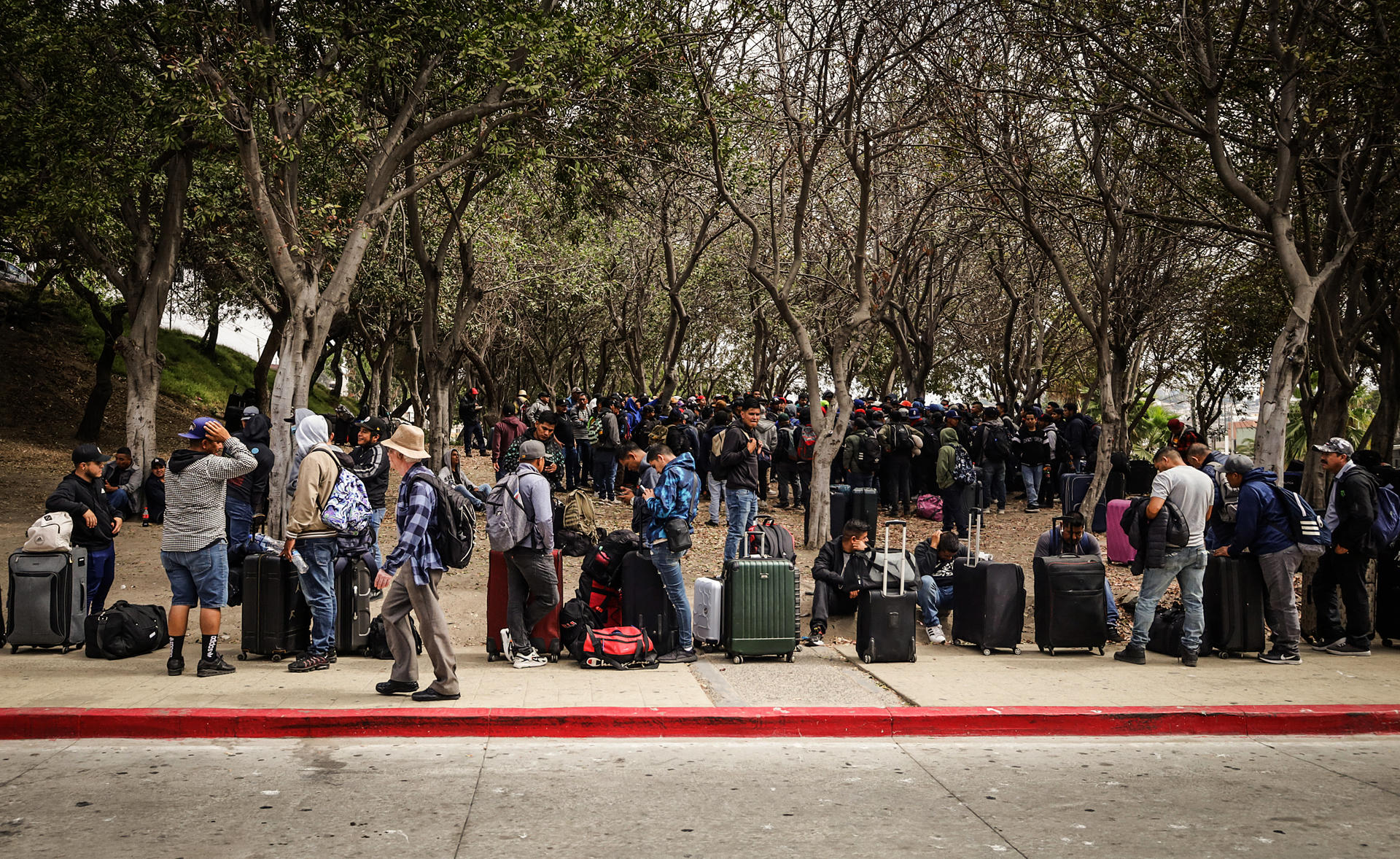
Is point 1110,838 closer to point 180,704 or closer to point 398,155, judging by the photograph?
point 180,704

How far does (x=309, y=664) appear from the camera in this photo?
8500 mm

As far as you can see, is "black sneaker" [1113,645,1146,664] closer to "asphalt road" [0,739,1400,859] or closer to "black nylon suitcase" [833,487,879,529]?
"asphalt road" [0,739,1400,859]

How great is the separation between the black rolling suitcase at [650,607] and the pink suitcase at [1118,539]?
6573mm

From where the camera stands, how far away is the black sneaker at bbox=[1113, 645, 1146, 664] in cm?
936

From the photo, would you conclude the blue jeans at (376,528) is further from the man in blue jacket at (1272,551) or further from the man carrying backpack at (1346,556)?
the man carrying backpack at (1346,556)

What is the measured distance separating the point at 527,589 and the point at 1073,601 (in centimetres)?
473

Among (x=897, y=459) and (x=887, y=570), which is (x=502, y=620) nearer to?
(x=887, y=570)

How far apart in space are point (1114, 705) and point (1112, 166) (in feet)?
42.4

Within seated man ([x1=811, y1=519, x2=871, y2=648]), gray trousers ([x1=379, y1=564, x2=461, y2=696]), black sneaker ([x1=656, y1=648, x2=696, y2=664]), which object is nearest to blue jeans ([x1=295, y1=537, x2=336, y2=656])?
gray trousers ([x1=379, y1=564, x2=461, y2=696])

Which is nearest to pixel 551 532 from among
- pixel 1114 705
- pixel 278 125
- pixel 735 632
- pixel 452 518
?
pixel 452 518

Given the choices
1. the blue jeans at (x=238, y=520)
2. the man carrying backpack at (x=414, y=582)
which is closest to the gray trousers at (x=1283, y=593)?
the man carrying backpack at (x=414, y=582)

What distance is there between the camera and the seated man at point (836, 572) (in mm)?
9875

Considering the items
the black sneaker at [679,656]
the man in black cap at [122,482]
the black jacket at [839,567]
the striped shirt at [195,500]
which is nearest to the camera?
the striped shirt at [195,500]

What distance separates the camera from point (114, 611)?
8.89 m
